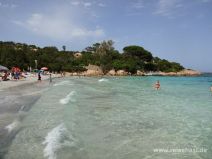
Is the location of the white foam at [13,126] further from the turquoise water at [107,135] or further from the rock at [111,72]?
the rock at [111,72]

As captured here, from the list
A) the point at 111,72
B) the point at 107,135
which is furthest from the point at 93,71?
the point at 107,135

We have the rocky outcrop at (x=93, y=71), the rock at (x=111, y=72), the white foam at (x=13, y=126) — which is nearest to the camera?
the white foam at (x=13, y=126)

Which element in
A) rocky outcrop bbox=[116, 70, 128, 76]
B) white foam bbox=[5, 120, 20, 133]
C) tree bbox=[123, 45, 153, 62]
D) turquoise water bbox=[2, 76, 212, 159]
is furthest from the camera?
tree bbox=[123, 45, 153, 62]

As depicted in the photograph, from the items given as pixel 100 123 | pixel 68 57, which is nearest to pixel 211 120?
pixel 100 123

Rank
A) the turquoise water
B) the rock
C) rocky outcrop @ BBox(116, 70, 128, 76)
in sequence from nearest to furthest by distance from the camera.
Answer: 1. the turquoise water
2. rocky outcrop @ BBox(116, 70, 128, 76)
3. the rock

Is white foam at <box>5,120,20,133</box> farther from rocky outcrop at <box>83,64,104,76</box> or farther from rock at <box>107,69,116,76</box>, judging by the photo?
rock at <box>107,69,116,76</box>

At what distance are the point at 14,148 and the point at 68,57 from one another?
411 feet

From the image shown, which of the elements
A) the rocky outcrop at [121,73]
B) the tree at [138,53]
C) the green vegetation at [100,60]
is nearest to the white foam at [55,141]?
the green vegetation at [100,60]

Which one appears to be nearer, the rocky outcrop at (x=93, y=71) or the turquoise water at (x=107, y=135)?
the turquoise water at (x=107, y=135)

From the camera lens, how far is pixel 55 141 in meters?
9.60

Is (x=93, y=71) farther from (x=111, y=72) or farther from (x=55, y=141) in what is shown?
(x=55, y=141)

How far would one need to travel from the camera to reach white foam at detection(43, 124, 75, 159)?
8.36m

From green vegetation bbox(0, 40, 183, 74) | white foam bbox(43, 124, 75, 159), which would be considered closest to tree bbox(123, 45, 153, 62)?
green vegetation bbox(0, 40, 183, 74)

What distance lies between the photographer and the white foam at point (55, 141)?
8359mm
